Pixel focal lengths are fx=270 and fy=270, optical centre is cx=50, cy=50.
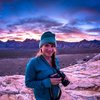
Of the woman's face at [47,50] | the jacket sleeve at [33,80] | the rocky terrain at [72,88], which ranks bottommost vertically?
the rocky terrain at [72,88]

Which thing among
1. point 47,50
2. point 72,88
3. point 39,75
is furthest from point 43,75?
point 72,88

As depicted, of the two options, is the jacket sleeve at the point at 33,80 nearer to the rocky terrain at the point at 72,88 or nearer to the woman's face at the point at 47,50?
the woman's face at the point at 47,50

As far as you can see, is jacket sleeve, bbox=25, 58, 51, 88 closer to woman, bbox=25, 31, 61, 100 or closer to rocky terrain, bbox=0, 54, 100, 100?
woman, bbox=25, 31, 61, 100

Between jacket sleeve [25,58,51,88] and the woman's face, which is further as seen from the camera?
the woman's face

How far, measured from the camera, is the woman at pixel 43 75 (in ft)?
10.9

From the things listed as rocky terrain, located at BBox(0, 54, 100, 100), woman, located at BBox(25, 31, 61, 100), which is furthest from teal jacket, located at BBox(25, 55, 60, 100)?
rocky terrain, located at BBox(0, 54, 100, 100)

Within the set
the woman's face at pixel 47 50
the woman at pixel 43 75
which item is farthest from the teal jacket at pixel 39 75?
the woman's face at pixel 47 50

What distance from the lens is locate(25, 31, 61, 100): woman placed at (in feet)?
10.9

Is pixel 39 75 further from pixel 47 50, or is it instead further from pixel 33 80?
pixel 47 50

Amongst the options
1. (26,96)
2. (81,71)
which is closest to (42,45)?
(26,96)

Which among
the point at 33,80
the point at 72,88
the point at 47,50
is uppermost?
the point at 47,50

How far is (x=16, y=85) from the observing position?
8023 mm

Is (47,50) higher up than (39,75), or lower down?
higher up

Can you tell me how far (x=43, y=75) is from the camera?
11.1 ft
